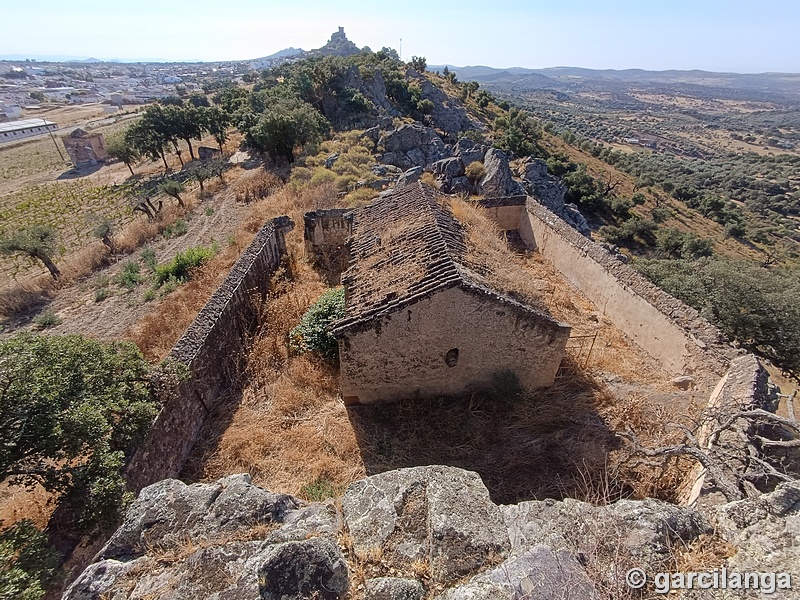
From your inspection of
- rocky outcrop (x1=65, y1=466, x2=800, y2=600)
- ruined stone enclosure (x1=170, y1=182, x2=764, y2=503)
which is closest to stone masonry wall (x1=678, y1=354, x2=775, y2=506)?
ruined stone enclosure (x1=170, y1=182, x2=764, y2=503)

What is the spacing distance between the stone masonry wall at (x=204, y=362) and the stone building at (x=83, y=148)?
64.7m

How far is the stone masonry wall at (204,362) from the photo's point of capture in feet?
23.1

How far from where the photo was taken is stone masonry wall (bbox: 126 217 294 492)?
23.1 ft

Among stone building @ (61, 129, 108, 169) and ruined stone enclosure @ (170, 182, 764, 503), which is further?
stone building @ (61, 129, 108, 169)

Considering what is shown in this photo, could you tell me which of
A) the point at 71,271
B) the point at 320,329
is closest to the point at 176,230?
the point at 71,271

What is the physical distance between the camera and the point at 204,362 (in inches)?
353

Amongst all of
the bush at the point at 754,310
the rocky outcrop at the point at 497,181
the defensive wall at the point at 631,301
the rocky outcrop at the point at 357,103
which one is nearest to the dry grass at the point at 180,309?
the defensive wall at the point at 631,301

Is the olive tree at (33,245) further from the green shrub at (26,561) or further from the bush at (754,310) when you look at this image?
the bush at (754,310)

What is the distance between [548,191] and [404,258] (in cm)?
2916

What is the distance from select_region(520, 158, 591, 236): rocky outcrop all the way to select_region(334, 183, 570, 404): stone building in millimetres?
26432

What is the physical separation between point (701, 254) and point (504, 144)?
25912 mm

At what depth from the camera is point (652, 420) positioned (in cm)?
834

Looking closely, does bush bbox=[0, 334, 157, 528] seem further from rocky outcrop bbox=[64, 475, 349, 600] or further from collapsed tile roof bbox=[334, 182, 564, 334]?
collapsed tile roof bbox=[334, 182, 564, 334]

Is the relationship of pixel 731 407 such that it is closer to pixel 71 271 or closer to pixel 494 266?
pixel 494 266
